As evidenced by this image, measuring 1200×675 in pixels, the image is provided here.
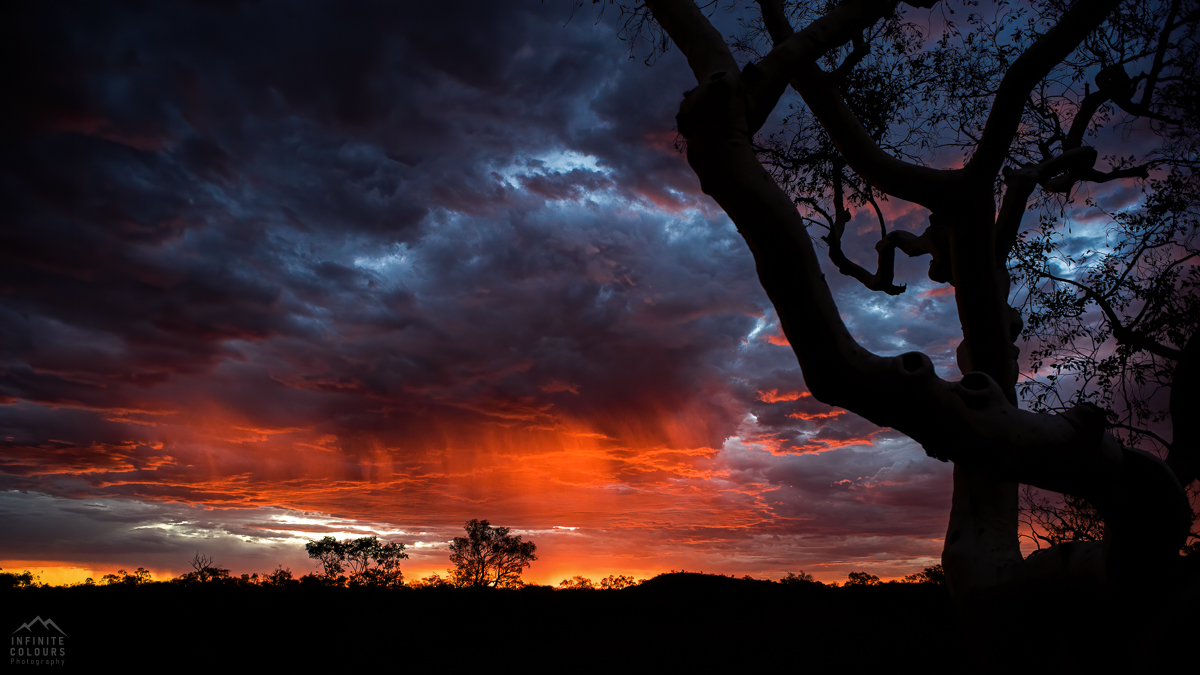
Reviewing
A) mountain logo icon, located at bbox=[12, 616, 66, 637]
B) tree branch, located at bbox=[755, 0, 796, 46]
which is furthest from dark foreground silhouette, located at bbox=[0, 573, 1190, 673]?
tree branch, located at bbox=[755, 0, 796, 46]

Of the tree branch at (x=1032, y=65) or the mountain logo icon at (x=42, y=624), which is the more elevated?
the tree branch at (x=1032, y=65)

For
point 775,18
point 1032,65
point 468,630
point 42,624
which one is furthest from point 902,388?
point 42,624

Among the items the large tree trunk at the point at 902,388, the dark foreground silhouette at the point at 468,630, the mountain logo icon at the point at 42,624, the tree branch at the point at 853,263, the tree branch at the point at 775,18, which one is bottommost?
the dark foreground silhouette at the point at 468,630

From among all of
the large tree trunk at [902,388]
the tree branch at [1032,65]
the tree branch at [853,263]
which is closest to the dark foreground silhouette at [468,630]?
the large tree trunk at [902,388]

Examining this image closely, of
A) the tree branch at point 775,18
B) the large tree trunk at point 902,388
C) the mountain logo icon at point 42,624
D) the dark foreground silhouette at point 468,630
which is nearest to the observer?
the large tree trunk at point 902,388

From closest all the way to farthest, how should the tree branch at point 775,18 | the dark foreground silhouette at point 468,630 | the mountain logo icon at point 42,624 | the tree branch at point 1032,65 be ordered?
the tree branch at point 1032,65 < the tree branch at point 775,18 < the mountain logo icon at point 42,624 < the dark foreground silhouette at point 468,630

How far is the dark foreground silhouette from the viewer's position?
9422mm

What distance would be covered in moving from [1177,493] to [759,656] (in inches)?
335

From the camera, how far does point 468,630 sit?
1276cm

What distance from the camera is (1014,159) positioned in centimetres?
1012

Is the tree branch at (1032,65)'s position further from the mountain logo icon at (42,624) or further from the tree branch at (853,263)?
the mountain logo icon at (42,624)

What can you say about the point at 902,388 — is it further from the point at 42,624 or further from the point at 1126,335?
the point at 42,624

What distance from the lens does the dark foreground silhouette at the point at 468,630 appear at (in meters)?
9.42

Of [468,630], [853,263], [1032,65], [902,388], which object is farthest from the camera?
[468,630]
